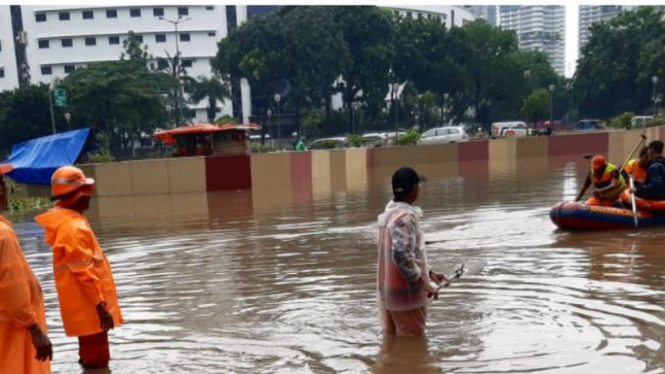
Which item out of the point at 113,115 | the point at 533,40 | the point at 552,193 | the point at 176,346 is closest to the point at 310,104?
the point at 113,115


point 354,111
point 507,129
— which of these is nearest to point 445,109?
point 354,111

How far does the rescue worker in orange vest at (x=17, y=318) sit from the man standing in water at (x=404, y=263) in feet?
7.69

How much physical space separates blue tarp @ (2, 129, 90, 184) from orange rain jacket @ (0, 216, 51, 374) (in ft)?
66.1

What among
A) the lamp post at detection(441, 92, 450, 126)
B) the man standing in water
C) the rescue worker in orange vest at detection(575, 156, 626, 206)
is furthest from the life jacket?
the lamp post at detection(441, 92, 450, 126)

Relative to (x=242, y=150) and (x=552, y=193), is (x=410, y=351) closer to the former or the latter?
(x=552, y=193)

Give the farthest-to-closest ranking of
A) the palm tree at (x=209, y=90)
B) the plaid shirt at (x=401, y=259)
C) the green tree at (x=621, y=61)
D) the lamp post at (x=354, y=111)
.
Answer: the palm tree at (x=209, y=90), the green tree at (x=621, y=61), the lamp post at (x=354, y=111), the plaid shirt at (x=401, y=259)

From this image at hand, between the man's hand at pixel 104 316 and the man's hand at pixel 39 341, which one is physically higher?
the man's hand at pixel 39 341

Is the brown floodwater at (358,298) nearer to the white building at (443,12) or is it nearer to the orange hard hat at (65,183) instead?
the orange hard hat at (65,183)

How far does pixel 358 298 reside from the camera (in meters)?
7.12

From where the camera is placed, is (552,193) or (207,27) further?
(207,27)

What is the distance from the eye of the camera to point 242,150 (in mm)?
26812

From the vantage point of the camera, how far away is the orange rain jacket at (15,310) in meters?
3.34

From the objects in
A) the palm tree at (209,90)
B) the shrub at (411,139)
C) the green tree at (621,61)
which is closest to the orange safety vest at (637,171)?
the shrub at (411,139)

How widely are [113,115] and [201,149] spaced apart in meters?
23.8
